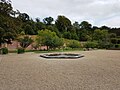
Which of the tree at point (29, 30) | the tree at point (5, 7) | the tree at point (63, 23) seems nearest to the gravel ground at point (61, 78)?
the tree at point (5, 7)

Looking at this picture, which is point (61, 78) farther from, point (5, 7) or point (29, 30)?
point (29, 30)

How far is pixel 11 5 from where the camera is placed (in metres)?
29.2

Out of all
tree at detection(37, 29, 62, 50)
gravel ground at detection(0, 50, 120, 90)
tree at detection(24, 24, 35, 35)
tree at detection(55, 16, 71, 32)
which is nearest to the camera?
gravel ground at detection(0, 50, 120, 90)

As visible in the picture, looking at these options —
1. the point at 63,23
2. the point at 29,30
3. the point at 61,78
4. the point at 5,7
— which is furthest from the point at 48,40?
the point at 63,23

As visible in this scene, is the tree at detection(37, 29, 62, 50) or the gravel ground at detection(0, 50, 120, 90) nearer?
the gravel ground at detection(0, 50, 120, 90)

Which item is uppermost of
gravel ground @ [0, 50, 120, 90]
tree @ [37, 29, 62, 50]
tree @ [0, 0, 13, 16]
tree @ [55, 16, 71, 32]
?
tree @ [55, 16, 71, 32]

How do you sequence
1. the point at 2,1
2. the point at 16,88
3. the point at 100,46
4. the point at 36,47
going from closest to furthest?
the point at 16,88 → the point at 2,1 → the point at 36,47 → the point at 100,46

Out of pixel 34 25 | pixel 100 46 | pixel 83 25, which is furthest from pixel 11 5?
pixel 83 25

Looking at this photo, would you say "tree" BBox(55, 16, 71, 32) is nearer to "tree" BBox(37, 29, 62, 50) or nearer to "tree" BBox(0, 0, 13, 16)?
"tree" BBox(37, 29, 62, 50)

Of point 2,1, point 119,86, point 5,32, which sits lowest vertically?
point 119,86

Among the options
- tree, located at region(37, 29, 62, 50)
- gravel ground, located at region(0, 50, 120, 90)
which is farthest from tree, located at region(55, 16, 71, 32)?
gravel ground, located at region(0, 50, 120, 90)

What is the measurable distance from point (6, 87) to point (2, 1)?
22.3 m

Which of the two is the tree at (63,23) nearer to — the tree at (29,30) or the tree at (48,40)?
the tree at (29,30)

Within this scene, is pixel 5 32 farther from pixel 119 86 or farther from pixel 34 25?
pixel 34 25
